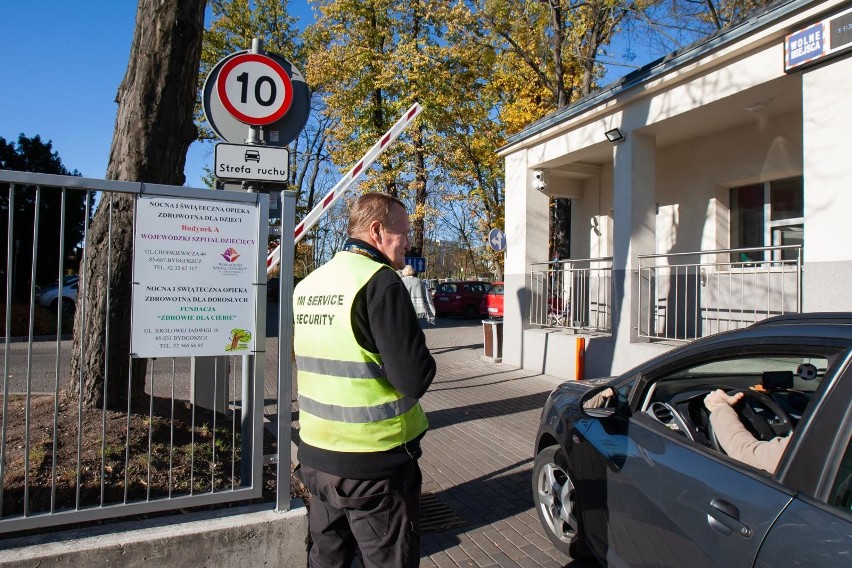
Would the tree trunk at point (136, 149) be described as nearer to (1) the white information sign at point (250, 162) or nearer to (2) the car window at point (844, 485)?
(1) the white information sign at point (250, 162)

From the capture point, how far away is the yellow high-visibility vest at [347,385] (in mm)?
1967

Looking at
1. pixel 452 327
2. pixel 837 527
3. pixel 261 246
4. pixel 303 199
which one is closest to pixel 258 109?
pixel 261 246

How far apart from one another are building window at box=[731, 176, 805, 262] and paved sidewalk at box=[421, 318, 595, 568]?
3.94m

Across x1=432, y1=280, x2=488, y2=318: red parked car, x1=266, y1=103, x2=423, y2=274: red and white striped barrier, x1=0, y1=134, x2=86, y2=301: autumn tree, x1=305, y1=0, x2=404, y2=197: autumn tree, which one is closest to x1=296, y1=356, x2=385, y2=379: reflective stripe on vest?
x1=0, y1=134, x2=86, y2=301: autumn tree

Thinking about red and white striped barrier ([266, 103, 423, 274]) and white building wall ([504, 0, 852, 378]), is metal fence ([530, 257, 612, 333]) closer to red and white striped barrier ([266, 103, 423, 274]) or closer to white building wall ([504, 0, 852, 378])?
white building wall ([504, 0, 852, 378])

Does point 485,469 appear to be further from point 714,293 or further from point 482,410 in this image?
point 714,293

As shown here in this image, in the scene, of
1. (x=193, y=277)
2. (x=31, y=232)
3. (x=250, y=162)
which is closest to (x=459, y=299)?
(x=250, y=162)

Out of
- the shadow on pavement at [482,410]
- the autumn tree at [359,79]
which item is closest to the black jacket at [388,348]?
the shadow on pavement at [482,410]

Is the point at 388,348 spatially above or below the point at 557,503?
above

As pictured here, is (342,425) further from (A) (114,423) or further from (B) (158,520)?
(A) (114,423)

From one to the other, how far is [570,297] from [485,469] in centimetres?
552

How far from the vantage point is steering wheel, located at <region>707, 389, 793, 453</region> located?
2.23 m

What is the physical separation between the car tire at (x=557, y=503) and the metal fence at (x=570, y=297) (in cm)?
617

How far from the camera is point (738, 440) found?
2.14 meters
